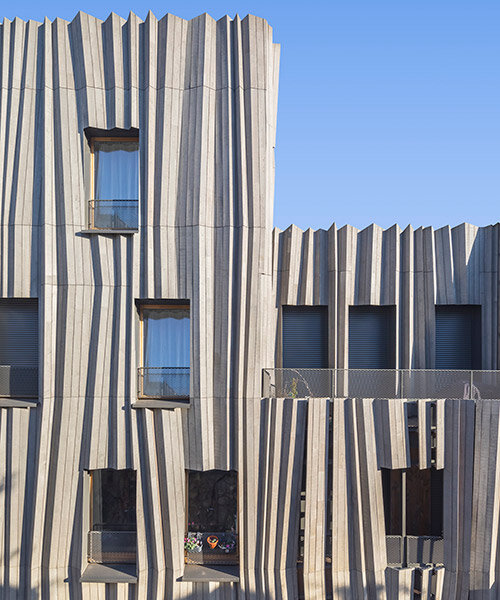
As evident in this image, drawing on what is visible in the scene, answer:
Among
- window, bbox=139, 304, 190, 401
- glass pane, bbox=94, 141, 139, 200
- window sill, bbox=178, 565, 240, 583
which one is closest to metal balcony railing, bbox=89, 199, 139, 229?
glass pane, bbox=94, 141, 139, 200

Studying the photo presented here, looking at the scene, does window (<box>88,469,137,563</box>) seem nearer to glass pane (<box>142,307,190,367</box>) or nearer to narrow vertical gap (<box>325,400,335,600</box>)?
glass pane (<box>142,307,190,367</box>)

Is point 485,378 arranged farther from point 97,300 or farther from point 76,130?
point 76,130

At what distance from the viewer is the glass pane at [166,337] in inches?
477

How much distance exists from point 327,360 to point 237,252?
420 cm

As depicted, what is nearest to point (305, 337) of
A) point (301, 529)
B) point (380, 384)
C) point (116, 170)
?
point (380, 384)

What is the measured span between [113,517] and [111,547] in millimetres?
637

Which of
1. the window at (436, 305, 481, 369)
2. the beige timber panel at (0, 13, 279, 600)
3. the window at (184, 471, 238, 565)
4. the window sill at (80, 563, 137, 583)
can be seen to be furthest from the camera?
the window at (436, 305, 481, 369)

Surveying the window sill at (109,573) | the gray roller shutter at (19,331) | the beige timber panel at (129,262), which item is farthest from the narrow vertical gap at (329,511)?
the gray roller shutter at (19,331)

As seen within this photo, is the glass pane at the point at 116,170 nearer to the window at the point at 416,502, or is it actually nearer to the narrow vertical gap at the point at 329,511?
the narrow vertical gap at the point at 329,511

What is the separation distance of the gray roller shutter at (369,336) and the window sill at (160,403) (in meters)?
4.86

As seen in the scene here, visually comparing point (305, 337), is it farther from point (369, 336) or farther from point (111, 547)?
point (111, 547)

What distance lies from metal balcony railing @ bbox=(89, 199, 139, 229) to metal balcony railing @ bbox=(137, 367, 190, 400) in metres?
3.43

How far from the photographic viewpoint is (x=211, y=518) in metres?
12.3

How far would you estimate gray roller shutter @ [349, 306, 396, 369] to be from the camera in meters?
14.2
